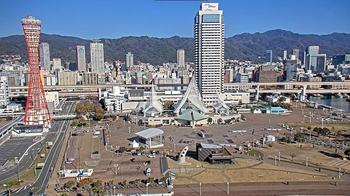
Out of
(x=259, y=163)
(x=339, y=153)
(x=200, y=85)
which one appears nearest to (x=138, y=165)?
(x=259, y=163)

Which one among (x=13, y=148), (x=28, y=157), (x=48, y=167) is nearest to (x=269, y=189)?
(x=48, y=167)

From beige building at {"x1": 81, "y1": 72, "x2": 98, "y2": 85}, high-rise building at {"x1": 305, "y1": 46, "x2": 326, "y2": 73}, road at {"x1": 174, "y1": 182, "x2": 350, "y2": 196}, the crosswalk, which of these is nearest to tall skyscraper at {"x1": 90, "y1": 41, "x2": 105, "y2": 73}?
beige building at {"x1": 81, "y1": 72, "x2": 98, "y2": 85}

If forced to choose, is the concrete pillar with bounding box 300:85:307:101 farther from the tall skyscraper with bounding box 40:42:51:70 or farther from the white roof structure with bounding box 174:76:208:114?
the tall skyscraper with bounding box 40:42:51:70

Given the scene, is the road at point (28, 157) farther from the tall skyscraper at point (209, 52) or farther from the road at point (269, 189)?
the tall skyscraper at point (209, 52)

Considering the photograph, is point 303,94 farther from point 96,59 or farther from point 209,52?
point 96,59

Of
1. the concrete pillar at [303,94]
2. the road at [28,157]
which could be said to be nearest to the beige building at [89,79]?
the road at [28,157]

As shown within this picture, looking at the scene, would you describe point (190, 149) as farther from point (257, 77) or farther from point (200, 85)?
point (257, 77)
